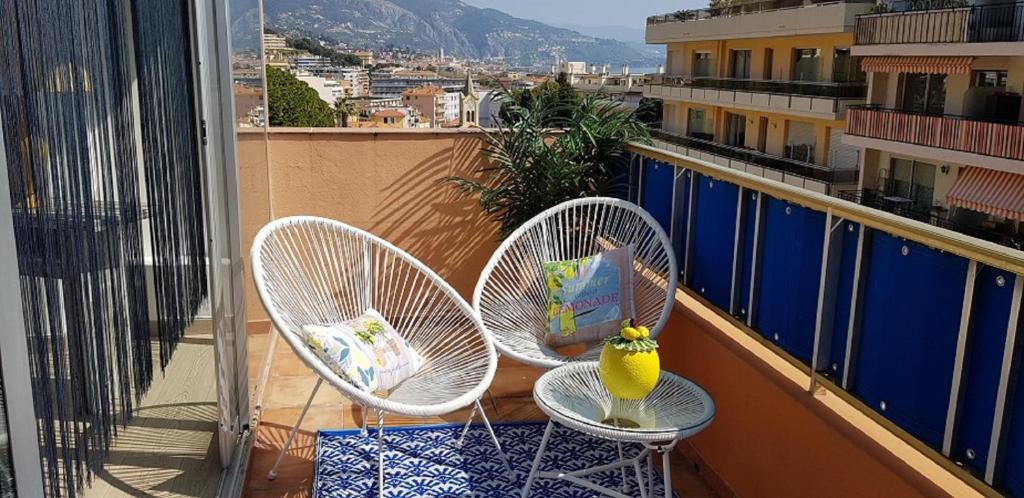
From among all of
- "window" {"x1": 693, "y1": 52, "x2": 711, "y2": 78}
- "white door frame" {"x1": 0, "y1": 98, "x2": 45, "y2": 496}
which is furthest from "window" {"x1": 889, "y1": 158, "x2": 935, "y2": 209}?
"white door frame" {"x1": 0, "y1": 98, "x2": 45, "y2": 496}

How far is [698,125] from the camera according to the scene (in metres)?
28.9

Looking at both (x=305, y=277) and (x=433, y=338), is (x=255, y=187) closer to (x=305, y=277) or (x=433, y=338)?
(x=305, y=277)

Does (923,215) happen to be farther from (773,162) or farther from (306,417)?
(306,417)

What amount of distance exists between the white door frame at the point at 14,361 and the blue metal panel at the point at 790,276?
1.92 metres

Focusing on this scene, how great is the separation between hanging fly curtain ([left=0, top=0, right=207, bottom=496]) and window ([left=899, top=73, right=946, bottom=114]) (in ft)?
65.4

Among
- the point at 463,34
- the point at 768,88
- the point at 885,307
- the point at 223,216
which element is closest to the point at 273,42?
the point at 223,216

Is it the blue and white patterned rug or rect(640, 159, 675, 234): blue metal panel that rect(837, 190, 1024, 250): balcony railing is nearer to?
rect(640, 159, 675, 234): blue metal panel

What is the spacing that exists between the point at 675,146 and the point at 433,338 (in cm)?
2725

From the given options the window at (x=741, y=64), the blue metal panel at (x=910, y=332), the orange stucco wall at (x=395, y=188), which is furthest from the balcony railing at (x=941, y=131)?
the blue metal panel at (x=910, y=332)

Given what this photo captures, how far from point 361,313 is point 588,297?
87 centimetres

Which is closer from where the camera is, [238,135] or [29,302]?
[29,302]

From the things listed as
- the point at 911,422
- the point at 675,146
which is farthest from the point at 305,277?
the point at 675,146

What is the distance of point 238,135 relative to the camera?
10.1 ft

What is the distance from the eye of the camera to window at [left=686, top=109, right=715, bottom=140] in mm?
28266
